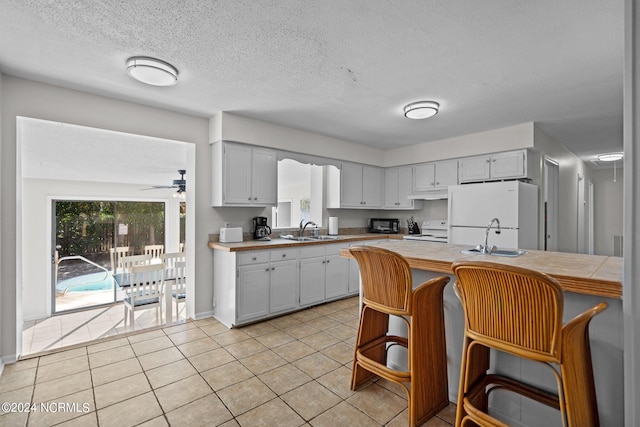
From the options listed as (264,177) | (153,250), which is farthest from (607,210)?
(153,250)

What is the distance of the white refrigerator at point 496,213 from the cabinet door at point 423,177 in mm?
825

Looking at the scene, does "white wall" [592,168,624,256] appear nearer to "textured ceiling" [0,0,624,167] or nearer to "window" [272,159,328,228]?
"textured ceiling" [0,0,624,167]

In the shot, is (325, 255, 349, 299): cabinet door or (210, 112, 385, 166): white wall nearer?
(210, 112, 385, 166): white wall

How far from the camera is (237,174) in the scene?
3.64m

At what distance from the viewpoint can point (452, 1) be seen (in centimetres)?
165

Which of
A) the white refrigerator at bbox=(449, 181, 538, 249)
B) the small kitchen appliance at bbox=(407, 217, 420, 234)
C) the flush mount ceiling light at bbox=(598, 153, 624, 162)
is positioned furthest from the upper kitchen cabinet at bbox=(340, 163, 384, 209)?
the flush mount ceiling light at bbox=(598, 153, 624, 162)

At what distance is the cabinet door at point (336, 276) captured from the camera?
165 inches

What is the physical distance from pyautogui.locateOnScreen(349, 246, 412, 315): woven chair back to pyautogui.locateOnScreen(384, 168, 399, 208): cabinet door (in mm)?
3560

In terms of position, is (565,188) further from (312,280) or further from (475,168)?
(312,280)

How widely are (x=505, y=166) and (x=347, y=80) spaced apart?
258cm

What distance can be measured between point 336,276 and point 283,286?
0.92 metres

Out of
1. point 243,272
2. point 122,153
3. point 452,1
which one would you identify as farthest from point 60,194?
point 452,1

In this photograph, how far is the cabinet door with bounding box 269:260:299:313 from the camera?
360 cm

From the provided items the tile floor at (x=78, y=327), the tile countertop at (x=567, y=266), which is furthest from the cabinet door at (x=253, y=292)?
the tile countertop at (x=567, y=266)
